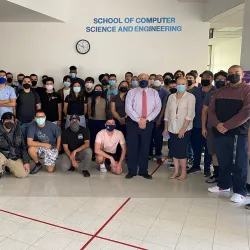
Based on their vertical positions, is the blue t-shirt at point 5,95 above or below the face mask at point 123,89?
below

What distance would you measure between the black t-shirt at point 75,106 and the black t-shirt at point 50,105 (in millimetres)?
413

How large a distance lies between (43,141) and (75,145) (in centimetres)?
52

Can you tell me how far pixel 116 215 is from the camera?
3105 millimetres

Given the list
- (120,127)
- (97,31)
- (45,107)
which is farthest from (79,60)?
(120,127)

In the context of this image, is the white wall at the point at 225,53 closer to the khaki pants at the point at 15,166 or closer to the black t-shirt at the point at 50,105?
the black t-shirt at the point at 50,105

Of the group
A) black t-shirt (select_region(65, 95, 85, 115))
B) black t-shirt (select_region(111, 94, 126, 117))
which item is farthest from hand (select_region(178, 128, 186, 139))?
black t-shirt (select_region(65, 95, 85, 115))

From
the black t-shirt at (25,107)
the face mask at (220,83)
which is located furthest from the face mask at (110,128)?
the face mask at (220,83)

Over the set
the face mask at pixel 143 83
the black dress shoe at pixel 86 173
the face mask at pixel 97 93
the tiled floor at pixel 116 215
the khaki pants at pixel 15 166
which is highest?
the face mask at pixel 143 83

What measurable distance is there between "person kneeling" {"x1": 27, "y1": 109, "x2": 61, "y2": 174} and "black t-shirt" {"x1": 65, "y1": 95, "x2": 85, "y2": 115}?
0.45m

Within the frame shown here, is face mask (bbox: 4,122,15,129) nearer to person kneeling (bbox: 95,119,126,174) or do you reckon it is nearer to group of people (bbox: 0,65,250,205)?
group of people (bbox: 0,65,250,205)

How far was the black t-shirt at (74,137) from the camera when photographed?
14.9ft

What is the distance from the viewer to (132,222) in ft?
9.71

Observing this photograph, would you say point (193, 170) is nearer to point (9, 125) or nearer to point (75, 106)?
point (75, 106)

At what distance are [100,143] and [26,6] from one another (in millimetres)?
3135
